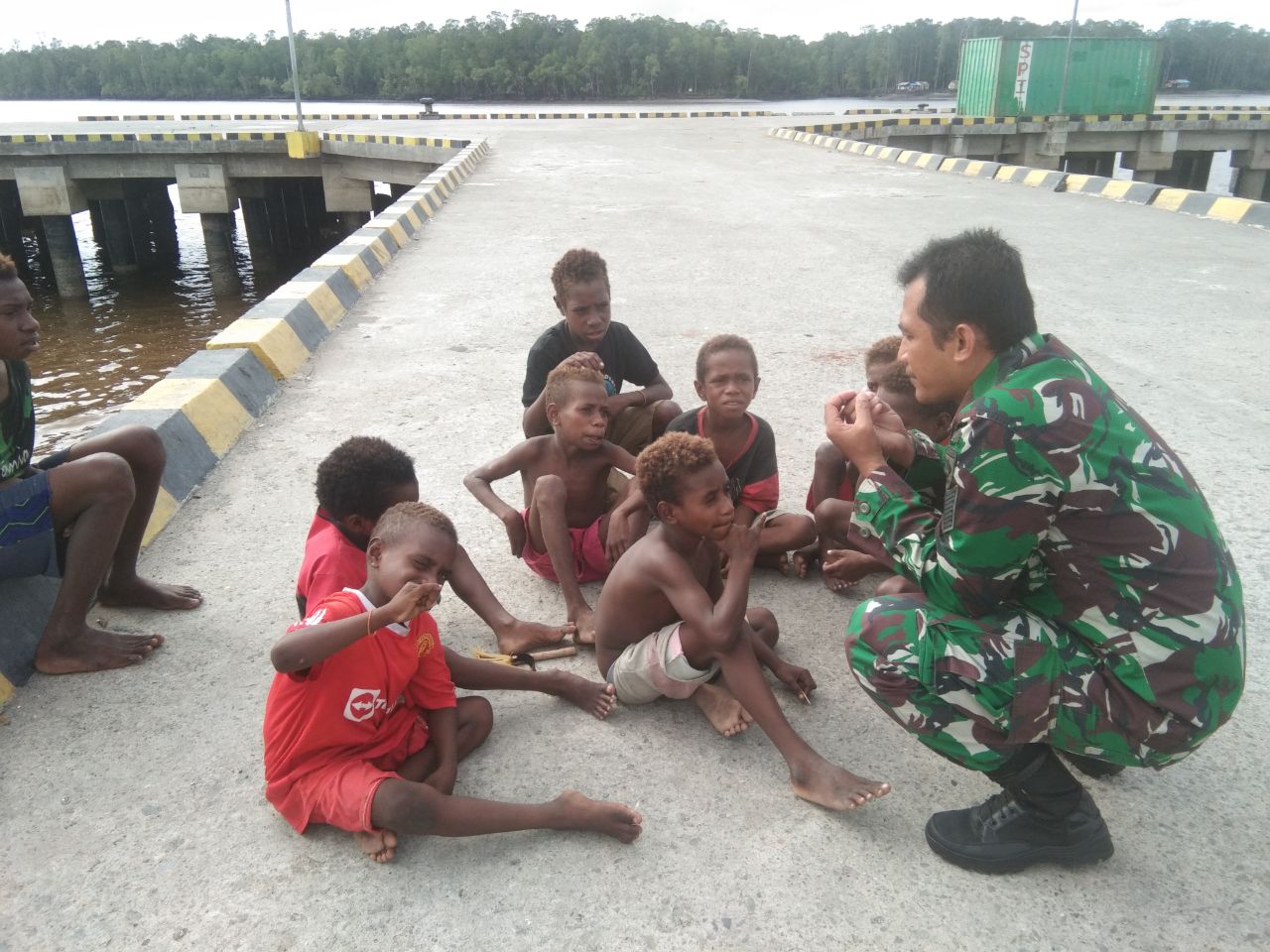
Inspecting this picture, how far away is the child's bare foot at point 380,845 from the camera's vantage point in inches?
78.2

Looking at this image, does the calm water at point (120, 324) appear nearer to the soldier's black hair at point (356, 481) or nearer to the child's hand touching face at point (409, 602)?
the soldier's black hair at point (356, 481)

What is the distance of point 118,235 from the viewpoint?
786 inches

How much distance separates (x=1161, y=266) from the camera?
312 inches

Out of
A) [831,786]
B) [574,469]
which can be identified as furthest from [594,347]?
[831,786]

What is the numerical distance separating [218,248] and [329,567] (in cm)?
1859

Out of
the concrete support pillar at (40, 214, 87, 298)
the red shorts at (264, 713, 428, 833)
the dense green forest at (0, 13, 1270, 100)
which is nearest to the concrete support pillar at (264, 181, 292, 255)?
the concrete support pillar at (40, 214, 87, 298)

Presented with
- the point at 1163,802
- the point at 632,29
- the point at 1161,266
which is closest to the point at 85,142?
the point at 1161,266

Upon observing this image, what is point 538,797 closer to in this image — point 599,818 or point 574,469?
point 599,818

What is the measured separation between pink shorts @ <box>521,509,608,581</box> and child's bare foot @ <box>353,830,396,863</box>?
52.0 inches

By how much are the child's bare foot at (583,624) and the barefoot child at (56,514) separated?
1.20m

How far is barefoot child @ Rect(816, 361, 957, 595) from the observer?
3012 millimetres

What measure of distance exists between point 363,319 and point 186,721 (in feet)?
14.7

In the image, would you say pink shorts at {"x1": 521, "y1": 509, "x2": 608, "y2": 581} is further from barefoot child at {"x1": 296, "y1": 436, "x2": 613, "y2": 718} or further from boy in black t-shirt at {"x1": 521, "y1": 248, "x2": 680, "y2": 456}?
barefoot child at {"x1": 296, "y1": 436, "x2": 613, "y2": 718}

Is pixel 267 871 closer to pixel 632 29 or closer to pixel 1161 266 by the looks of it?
pixel 1161 266
